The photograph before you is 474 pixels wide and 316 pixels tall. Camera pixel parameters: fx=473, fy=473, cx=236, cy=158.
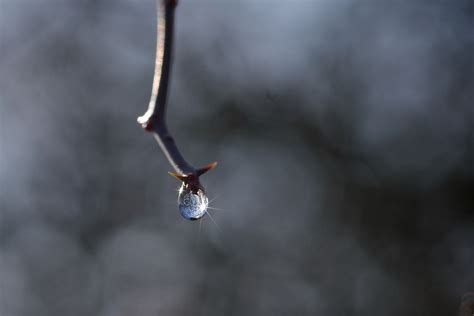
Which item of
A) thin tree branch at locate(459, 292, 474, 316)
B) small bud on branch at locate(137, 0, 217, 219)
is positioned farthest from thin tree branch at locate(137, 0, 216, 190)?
thin tree branch at locate(459, 292, 474, 316)

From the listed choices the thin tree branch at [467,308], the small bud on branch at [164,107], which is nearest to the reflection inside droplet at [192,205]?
the small bud on branch at [164,107]

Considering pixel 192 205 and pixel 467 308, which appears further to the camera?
pixel 467 308

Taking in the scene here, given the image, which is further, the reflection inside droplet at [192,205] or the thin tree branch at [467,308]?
the thin tree branch at [467,308]

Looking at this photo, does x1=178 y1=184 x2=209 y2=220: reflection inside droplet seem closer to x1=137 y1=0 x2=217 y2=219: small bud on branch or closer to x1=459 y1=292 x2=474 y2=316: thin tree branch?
x1=137 y1=0 x2=217 y2=219: small bud on branch

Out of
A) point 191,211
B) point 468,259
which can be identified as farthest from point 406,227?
point 191,211

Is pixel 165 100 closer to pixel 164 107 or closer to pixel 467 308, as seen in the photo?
pixel 164 107

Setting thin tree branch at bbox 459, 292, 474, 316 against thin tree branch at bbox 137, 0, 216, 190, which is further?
thin tree branch at bbox 459, 292, 474, 316

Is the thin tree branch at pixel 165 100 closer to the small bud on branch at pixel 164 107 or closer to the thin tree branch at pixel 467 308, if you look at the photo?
the small bud on branch at pixel 164 107

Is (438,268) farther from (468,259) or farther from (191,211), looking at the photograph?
(191,211)

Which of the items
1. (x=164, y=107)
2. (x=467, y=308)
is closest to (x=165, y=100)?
(x=164, y=107)

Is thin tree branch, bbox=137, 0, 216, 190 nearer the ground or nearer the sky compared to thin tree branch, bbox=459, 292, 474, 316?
nearer the ground
